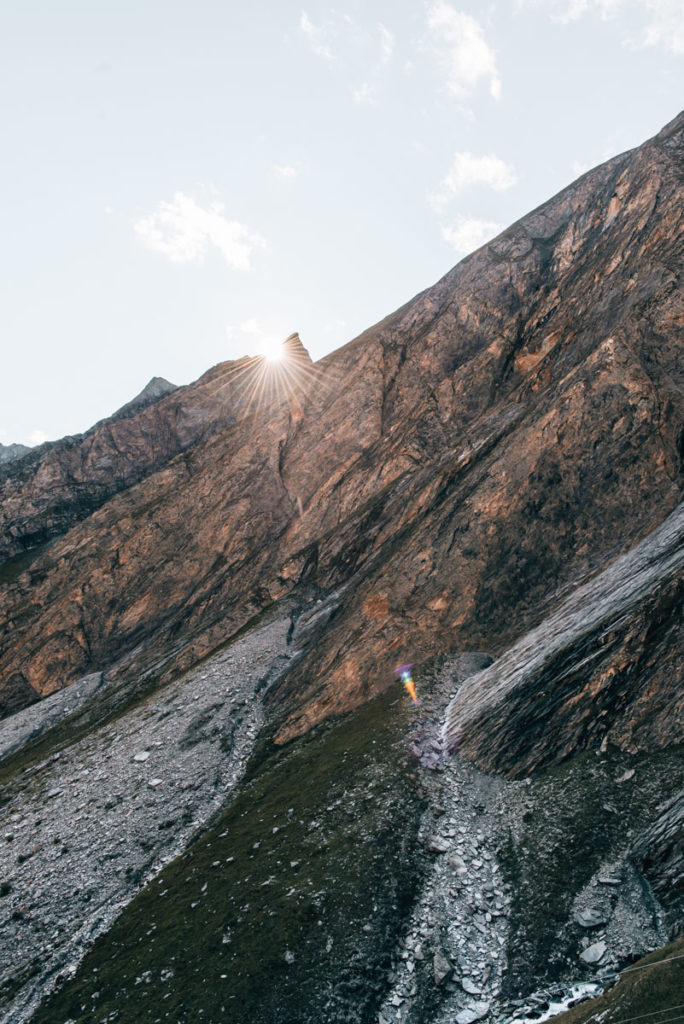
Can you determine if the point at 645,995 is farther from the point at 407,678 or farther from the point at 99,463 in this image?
the point at 99,463

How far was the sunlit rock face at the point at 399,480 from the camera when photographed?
54969 mm

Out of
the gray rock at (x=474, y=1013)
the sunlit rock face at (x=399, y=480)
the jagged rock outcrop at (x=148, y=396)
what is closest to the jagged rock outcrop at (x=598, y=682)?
the sunlit rock face at (x=399, y=480)

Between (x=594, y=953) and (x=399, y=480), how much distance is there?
65111 mm

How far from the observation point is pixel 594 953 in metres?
22.6

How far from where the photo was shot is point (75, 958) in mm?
32000

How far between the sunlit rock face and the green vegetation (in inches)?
537

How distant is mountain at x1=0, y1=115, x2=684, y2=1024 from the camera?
2677cm

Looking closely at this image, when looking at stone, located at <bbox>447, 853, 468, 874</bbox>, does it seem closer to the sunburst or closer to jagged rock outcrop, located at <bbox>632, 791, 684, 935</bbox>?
jagged rock outcrop, located at <bbox>632, 791, 684, 935</bbox>

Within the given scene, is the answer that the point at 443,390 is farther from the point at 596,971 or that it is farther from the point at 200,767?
the point at 596,971

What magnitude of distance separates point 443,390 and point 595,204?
151 ft

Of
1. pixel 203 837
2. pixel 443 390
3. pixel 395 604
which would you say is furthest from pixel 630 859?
pixel 443 390

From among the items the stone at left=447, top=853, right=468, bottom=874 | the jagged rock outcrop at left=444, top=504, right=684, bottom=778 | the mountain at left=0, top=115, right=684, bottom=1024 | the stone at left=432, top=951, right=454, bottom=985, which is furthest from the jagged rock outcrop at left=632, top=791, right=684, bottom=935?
the stone at left=432, top=951, right=454, bottom=985

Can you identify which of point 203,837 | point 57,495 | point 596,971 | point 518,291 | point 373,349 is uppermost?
point 57,495

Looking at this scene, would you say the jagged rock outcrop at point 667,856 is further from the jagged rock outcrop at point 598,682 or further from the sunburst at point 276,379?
the sunburst at point 276,379
